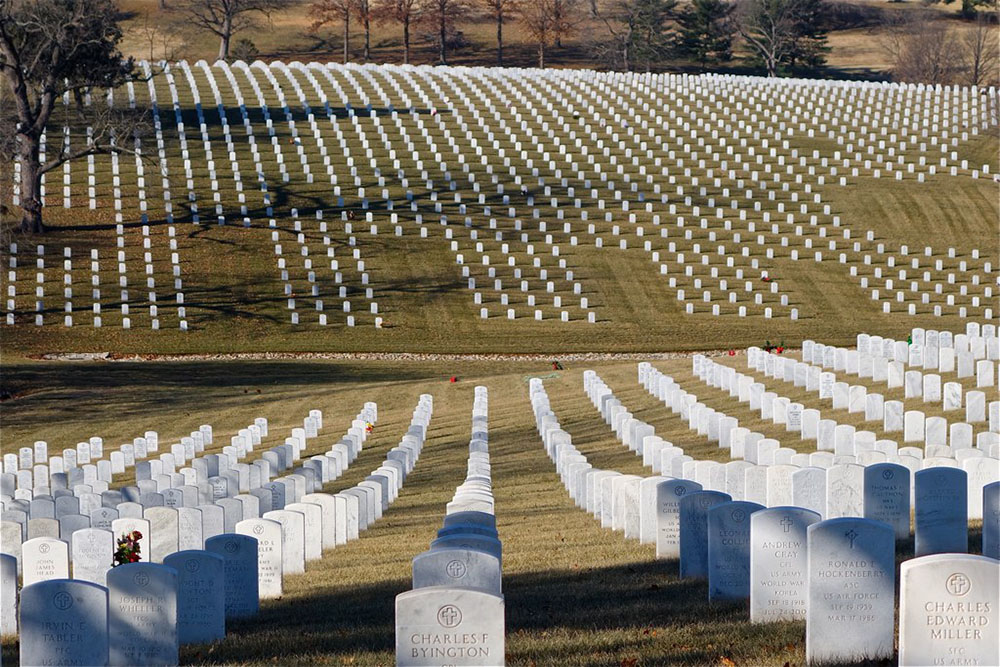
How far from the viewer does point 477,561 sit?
10000 mm

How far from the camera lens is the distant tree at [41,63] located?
185ft

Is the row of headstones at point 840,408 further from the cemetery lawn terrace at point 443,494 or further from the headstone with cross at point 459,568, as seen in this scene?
the headstone with cross at point 459,568

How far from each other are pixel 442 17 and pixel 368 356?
75.9 metres

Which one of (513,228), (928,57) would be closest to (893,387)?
(513,228)

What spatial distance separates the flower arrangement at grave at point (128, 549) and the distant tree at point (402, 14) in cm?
10261

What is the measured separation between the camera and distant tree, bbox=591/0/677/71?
11800 cm

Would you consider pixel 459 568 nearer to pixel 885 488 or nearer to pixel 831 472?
pixel 831 472

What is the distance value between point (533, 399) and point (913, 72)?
3600 inches

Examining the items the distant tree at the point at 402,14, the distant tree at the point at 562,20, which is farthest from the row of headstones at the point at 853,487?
the distant tree at the point at 562,20

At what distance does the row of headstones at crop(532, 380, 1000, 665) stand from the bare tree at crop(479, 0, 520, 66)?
109 metres

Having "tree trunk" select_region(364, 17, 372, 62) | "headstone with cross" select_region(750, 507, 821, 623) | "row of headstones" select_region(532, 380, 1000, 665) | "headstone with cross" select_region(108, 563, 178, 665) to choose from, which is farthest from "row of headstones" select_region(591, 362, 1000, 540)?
"tree trunk" select_region(364, 17, 372, 62)

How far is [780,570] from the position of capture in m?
10.6

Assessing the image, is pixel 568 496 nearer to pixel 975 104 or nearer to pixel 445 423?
pixel 445 423

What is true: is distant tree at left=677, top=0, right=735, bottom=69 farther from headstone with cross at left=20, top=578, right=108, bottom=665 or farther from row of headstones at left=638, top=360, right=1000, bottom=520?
headstone with cross at left=20, top=578, right=108, bottom=665
